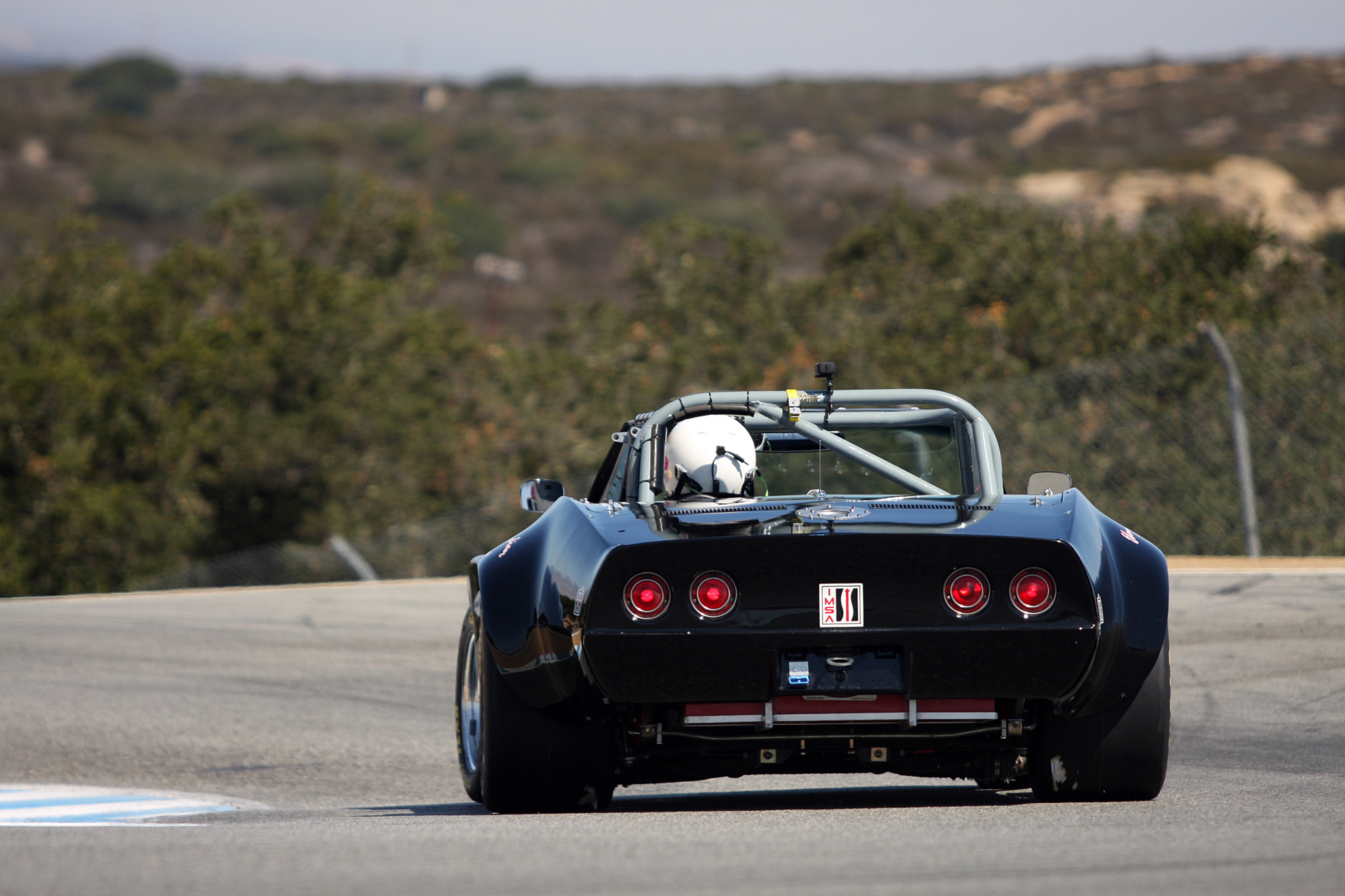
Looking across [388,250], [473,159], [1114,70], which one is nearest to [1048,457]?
[388,250]

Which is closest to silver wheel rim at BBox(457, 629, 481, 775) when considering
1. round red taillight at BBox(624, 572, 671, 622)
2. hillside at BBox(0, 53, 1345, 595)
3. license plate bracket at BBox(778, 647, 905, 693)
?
round red taillight at BBox(624, 572, 671, 622)

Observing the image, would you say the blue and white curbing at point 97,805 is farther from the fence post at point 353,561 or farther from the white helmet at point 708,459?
the fence post at point 353,561

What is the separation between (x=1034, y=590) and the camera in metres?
4.68

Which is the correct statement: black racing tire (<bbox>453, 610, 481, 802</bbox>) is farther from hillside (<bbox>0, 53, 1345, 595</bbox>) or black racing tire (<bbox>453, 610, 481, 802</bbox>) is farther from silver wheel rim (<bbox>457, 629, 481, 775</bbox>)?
hillside (<bbox>0, 53, 1345, 595</bbox>)

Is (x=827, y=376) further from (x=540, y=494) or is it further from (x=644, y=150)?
(x=644, y=150)

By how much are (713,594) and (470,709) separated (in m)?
1.55

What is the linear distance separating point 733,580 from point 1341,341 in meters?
11.5

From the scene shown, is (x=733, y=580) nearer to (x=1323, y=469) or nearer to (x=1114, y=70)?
(x=1323, y=469)

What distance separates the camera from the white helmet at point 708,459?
569cm

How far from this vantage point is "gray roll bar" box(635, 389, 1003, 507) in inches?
227

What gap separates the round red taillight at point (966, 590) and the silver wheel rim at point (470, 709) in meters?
1.67

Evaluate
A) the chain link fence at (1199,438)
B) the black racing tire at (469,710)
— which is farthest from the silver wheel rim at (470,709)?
the chain link fence at (1199,438)

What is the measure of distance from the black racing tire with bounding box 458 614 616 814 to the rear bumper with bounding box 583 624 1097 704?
0.51 m

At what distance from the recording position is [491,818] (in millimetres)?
5094
